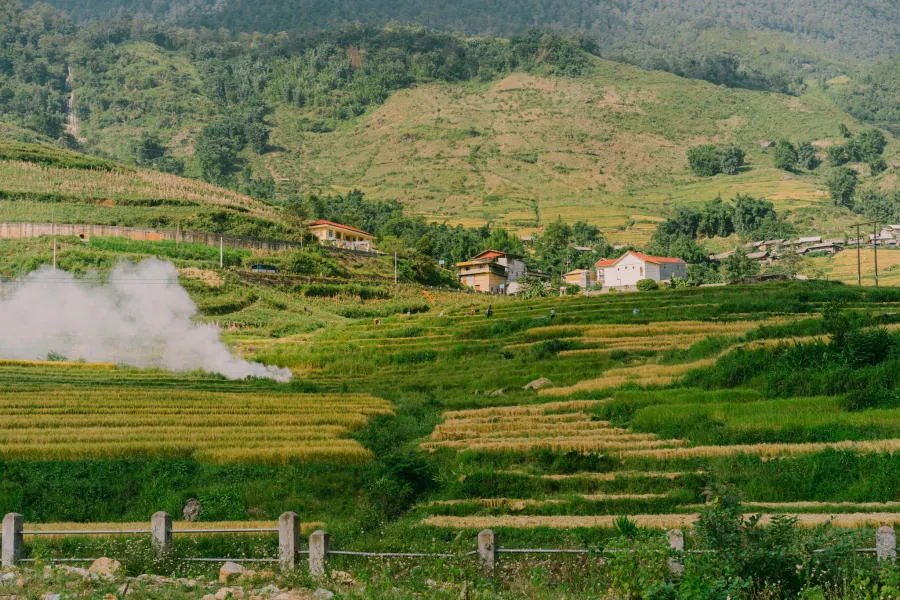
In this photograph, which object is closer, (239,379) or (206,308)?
(239,379)

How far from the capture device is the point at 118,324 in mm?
58281

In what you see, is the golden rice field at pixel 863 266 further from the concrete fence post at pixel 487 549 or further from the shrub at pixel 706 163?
the concrete fence post at pixel 487 549

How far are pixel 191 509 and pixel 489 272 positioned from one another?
86.1m

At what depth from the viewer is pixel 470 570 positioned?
41.9 feet

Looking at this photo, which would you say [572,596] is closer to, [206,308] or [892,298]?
[892,298]

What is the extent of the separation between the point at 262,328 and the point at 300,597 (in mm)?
54168

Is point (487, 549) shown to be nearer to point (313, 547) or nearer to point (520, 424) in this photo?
point (313, 547)

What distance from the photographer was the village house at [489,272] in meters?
108

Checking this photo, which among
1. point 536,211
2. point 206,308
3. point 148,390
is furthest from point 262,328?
point 536,211

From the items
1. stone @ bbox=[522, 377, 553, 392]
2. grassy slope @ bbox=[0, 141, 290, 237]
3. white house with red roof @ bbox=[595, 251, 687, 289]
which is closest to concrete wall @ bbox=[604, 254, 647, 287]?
white house with red roof @ bbox=[595, 251, 687, 289]

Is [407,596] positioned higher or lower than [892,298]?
lower

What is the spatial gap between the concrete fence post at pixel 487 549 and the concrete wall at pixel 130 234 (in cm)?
7644

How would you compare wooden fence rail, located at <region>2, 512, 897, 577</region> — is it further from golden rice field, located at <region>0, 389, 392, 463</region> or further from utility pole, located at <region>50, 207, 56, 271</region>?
utility pole, located at <region>50, 207, 56, 271</region>

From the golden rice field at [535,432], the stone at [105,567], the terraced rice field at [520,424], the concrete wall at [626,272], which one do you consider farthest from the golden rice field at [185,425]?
the concrete wall at [626,272]
